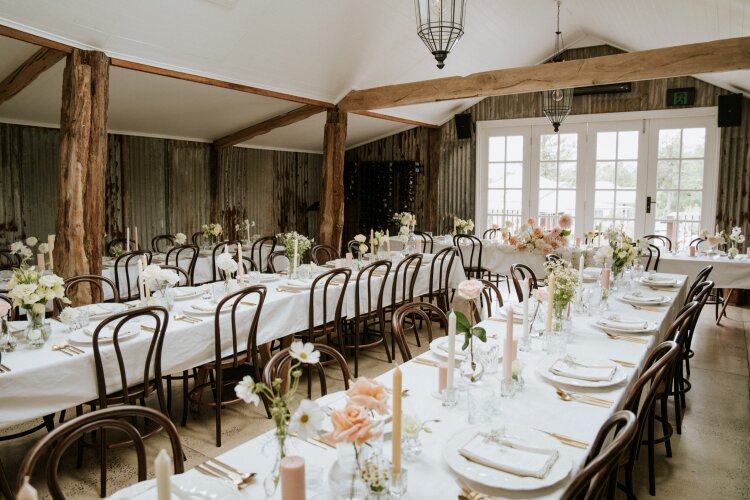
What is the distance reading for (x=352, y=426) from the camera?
1244 millimetres

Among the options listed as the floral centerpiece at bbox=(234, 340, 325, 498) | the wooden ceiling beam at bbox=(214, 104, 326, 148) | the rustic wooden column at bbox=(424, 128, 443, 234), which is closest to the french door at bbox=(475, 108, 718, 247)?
the rustic wooden column at bbox=(424, 128, 443, 234)

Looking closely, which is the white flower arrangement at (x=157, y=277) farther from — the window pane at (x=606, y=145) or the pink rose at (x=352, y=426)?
the window pane at (x=606, y=145)

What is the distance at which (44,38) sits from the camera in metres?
4.18

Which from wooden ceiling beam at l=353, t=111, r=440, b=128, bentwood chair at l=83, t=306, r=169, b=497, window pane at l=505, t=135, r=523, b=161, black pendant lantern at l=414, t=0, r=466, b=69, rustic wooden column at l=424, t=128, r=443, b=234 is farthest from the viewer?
rustic wooden column at l=424, t=128, r=443, b=234

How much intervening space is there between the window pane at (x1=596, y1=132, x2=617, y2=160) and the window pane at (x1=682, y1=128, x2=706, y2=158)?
3.03 feet

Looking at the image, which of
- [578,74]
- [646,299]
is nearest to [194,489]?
[646,299]

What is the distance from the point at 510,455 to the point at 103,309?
286 centimetres

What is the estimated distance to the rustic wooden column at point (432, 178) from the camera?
983 cm

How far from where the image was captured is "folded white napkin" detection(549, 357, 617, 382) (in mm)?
2240

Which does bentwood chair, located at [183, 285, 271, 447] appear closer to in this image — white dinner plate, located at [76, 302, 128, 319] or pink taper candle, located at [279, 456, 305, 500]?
white dinner plate, located at [76, 302, 128, 319]

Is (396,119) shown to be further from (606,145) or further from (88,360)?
(88,360)

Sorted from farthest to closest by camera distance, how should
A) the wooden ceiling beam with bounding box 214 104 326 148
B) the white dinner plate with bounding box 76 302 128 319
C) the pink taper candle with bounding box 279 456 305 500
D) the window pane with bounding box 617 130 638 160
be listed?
the window pane with bounding box 617 130 638 160 < the wooden ceiling beam with bounding box 214 104 326 148 < the white dinner plate with bounding box 76 302 128 319 < the pink taper candle with bounding box 279 456 305 500

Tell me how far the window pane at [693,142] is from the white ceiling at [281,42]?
0.70 meters

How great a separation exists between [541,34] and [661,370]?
6.66 meters
